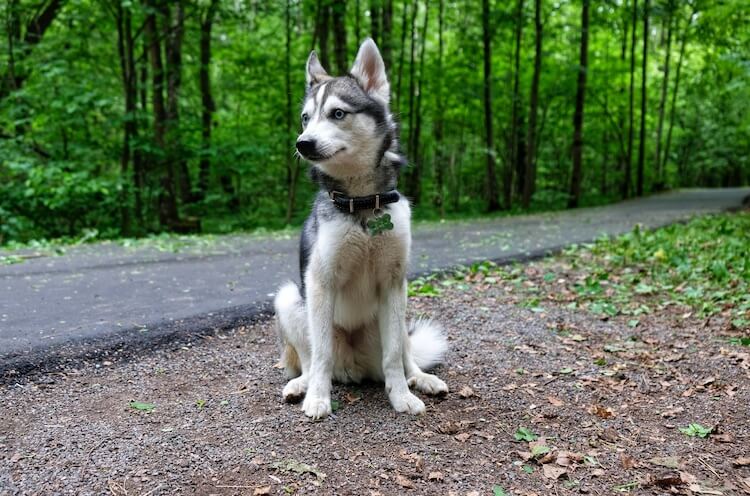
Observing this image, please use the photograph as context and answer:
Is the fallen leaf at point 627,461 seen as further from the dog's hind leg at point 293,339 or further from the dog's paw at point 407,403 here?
the dog's hind leg at point 293,339

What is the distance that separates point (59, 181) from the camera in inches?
446

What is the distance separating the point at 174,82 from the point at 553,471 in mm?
14726

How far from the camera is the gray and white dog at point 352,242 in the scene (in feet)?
9.53

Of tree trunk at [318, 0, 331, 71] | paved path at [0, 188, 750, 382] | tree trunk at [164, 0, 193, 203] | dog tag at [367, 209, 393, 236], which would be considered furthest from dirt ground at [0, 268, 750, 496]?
tree trunk at [318, 0, 331, 71]

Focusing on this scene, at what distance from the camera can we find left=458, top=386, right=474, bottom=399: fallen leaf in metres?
3.28

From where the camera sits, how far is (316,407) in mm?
2943

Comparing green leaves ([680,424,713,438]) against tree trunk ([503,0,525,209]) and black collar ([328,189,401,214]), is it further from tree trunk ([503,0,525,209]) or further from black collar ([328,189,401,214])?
tree trunk ([503,0,525,209])

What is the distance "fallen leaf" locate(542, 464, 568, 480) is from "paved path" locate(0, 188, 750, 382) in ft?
9.64

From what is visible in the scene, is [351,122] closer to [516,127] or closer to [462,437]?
[462,437]

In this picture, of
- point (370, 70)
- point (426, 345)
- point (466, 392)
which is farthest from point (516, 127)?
point (466, 392)

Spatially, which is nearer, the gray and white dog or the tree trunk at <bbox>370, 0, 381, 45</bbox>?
the gray and white dog

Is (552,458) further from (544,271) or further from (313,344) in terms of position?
(544,271)

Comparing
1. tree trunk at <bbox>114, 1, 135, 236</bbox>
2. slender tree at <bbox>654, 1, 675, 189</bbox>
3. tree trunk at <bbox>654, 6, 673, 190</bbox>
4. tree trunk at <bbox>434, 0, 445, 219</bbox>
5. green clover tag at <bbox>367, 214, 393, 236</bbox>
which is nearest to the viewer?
green clover tag at <bbox>367, 214, 393, 236</bbox>

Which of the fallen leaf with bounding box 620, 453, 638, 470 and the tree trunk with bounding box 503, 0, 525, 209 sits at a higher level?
the tree trunk with bounding box 503, 0, 525, 209
